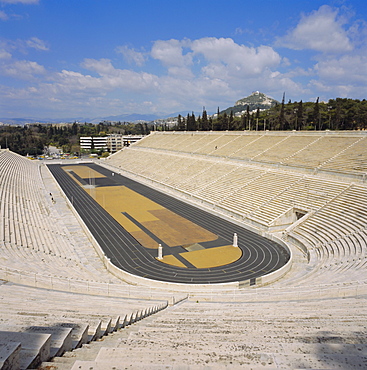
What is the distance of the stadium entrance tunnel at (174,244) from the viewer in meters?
14.5

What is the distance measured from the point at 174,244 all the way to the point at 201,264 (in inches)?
127

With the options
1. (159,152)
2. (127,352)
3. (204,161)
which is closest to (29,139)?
(159,152)

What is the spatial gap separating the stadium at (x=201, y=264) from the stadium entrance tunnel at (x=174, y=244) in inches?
4.4

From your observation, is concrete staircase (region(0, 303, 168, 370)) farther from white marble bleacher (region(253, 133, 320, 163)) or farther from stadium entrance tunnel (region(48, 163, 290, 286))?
white marble bleacher (region(253, 133, 320, 163))

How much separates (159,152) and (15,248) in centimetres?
4198

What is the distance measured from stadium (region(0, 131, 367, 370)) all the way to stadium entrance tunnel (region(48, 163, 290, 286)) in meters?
0.11

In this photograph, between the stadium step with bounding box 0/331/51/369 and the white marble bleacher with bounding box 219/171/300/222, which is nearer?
the stadium step with bounding box 0/331/51/369

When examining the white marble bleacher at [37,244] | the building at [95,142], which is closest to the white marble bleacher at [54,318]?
the white marble bleacher at [37,244]

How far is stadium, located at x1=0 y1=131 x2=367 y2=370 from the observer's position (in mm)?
4219

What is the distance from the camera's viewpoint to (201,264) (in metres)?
15.5

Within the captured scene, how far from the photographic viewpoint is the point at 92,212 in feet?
84.1

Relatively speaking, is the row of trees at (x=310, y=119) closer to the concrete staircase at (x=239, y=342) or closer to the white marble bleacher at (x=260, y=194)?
the white marble bleacher at (x=260, y=194)

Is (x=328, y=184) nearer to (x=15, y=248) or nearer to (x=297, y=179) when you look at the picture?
(x=297, y=179)

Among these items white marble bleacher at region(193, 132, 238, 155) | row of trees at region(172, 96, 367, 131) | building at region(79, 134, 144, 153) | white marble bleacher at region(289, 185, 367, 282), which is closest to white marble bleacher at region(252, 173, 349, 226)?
white marble bleacher at region(289, 185, 367, 282)
